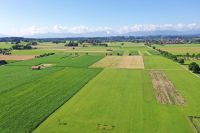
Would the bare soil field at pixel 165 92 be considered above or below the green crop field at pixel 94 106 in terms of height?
below

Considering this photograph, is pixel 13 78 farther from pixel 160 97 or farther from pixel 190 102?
pixel 190 102

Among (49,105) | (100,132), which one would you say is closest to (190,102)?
(100,132)

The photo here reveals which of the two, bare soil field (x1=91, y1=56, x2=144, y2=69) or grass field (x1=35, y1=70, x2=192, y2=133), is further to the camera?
bare soil field (x1=91, y1=56, x2=144, y2=69)

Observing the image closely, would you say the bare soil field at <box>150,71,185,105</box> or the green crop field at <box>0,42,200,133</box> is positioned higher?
the green crop field at <box>0,42,200,133</box>

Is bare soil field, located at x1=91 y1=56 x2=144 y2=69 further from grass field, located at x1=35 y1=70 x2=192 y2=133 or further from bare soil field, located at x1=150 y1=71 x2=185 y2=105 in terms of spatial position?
grass field, located at x1=35 y1=70 x2=192 y2=133

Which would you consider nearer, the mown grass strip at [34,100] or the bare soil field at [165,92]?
the mown grass strip at [34,100]

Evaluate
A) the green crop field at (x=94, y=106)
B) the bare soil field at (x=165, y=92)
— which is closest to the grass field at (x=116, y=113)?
the green crop field at (x=94, y=106)

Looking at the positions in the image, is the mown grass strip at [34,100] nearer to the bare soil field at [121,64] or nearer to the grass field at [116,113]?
the grass field at [116,113]

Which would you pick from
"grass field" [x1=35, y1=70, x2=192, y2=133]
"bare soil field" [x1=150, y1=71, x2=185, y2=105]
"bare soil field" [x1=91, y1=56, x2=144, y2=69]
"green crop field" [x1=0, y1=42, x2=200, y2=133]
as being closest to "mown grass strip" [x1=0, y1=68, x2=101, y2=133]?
"green crop field" [x1=0, y1=42, x2=200, y2=133]
